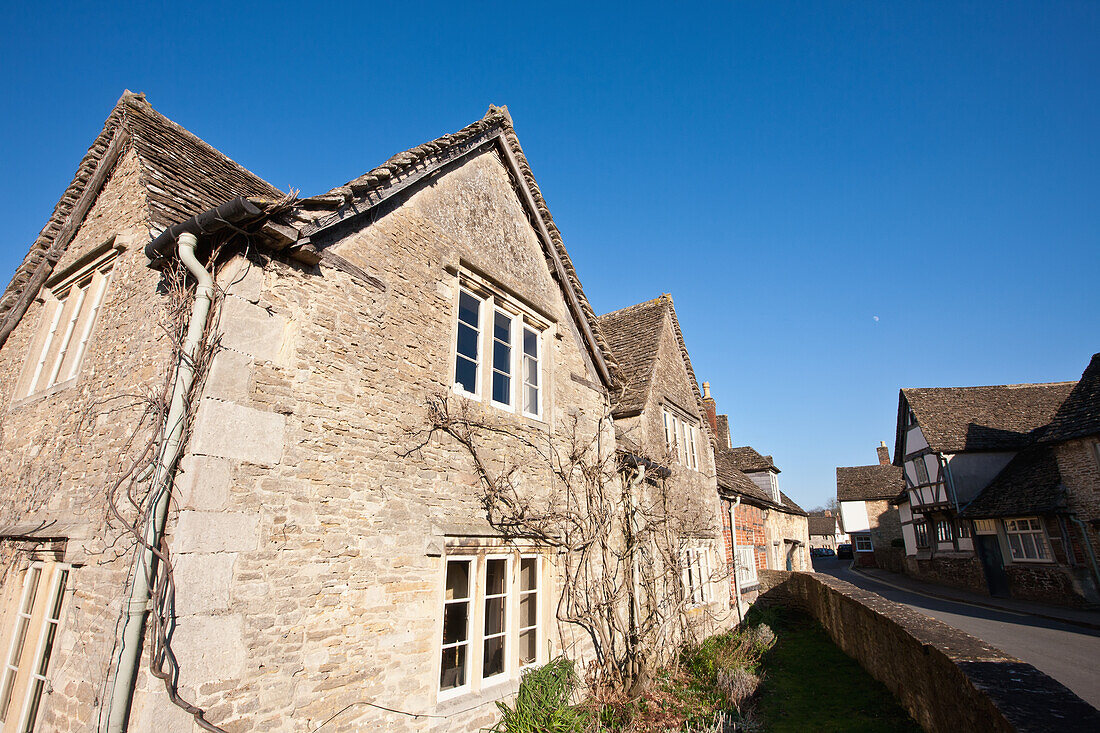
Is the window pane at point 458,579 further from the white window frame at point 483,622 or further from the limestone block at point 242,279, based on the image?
the limestone block at point 242,279

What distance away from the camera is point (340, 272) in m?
6.02

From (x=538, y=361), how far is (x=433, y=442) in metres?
3.22

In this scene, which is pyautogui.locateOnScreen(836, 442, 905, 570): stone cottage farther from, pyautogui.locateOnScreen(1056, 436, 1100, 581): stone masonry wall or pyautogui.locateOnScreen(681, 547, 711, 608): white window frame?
pyautogui.locateOnScreen(681, 547, 711, 608): white window frame

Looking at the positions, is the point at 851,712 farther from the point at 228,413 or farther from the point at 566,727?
the point at 228,413

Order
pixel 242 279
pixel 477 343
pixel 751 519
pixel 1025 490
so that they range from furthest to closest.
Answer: pixel 1025 490 < pixel 751 519 < pixel 477 343 < pixel 242 279

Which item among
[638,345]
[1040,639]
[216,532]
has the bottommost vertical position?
[1040,639]

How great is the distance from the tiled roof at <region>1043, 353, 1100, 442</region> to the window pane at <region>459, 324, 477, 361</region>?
23.2 m

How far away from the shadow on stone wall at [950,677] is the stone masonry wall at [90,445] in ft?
23.1

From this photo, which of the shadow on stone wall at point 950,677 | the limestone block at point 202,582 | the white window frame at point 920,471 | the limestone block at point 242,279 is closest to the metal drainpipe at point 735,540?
the shadow on stone wall at point 950,677

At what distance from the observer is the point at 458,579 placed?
21.8 ft

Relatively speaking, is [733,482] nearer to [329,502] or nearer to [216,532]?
[329,502]

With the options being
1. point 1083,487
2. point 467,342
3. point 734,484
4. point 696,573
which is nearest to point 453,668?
point 467,342

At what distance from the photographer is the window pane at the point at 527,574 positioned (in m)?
7.71

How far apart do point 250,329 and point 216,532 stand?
1898 millimetres
